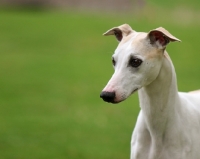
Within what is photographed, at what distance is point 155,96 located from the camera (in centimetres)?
798

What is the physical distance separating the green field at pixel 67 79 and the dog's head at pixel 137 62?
14.8 ft

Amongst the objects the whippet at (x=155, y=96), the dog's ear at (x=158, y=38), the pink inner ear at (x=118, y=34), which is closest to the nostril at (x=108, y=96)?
the whippet at (x=155, y=96)

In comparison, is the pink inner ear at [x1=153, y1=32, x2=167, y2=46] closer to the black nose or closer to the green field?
the black nose

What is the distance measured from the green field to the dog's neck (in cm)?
404

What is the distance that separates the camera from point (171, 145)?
8.00 metres

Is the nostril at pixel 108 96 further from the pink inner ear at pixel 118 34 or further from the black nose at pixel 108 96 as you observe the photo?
the pink inner ear at pixel 118 34

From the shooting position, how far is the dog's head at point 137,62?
298 inches

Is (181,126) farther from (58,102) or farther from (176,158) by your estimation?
(58,102)

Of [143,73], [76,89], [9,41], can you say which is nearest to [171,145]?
[143,73]

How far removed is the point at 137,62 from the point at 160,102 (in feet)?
2.24

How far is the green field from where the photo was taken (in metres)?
13.2

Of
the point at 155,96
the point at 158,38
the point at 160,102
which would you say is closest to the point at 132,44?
the point at 158,38

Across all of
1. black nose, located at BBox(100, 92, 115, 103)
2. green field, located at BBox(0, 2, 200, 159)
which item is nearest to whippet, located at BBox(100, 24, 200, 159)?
black nose, located at BBox(100, 92, 115, 103)

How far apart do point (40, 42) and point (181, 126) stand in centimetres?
2090
